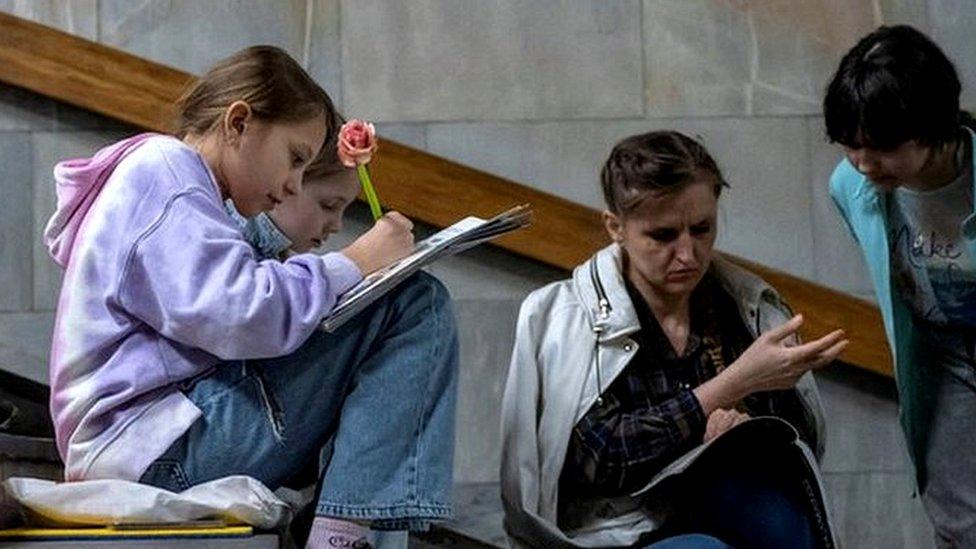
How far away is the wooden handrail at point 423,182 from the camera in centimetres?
349

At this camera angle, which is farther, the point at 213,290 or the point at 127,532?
the point at 213,290

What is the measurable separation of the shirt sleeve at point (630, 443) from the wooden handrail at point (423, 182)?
39.3 inches

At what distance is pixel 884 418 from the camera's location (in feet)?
11.6

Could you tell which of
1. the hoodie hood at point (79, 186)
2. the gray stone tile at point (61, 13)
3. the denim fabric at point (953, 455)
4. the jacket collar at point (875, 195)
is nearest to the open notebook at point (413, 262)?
the hoodie hood at point (79, 186)

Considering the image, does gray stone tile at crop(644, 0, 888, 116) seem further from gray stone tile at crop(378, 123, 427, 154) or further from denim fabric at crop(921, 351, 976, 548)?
denim fabric at crop(921, 351, 976, 548)

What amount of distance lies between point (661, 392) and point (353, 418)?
643 millimetres

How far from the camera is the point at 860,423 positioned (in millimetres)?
3527

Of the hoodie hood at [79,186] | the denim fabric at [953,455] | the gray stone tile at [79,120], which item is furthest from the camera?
the gray stone tile at [79,120]

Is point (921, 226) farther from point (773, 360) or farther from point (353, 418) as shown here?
point (353, 418)

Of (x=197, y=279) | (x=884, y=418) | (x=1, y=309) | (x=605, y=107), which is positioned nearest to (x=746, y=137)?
(x=605, y=107)

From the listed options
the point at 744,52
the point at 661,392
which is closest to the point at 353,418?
the point at 661,392

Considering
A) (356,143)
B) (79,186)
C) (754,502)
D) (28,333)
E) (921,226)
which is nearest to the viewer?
(79,186)

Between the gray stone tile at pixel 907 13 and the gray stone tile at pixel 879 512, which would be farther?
the gray stone tile at pixel 907 13

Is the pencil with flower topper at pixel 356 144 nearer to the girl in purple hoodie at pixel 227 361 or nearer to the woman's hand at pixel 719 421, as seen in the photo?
the girl in purple hoodie at pixel 227 361
